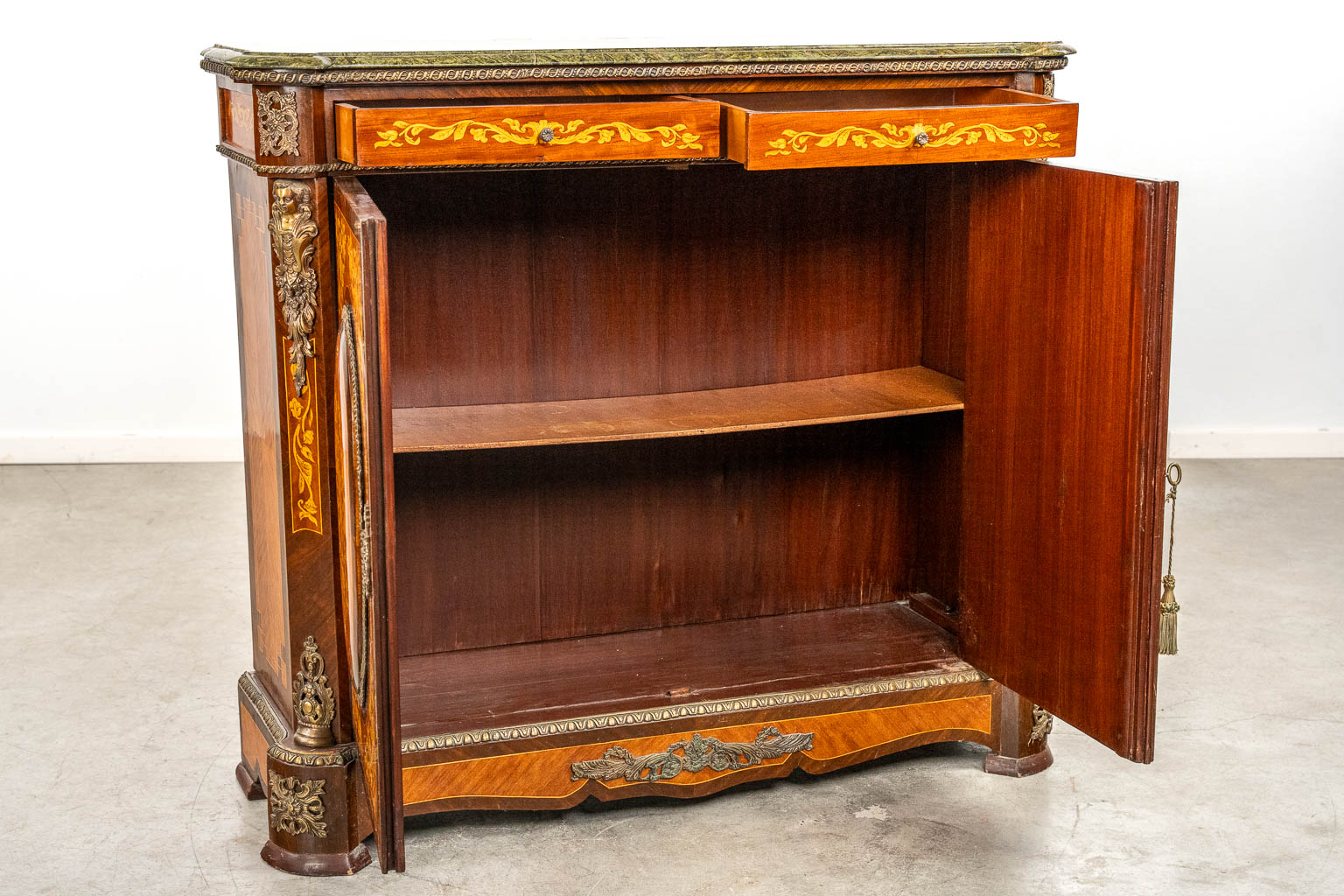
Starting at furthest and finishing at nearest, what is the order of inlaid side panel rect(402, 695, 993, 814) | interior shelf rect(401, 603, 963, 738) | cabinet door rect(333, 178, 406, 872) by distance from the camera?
interior shelf rect(401, 603, 963, 738) → inlaid side panel rect(402, 695, 993, 814) → cabinet door rect(333, 178, 406, 872)

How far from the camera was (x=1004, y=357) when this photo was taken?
3037 millimetres

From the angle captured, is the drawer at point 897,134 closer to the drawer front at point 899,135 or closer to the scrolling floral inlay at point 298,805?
the drawer front at point 899,135

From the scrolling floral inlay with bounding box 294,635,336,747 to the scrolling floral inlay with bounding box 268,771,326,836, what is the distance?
0.07 metres

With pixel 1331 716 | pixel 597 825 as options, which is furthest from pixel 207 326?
pixel 1331 716

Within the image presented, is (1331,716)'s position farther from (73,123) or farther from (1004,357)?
(73,123)

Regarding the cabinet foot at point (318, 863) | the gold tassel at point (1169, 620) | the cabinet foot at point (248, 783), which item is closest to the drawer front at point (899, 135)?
the gold tassel at point (1169, 620)

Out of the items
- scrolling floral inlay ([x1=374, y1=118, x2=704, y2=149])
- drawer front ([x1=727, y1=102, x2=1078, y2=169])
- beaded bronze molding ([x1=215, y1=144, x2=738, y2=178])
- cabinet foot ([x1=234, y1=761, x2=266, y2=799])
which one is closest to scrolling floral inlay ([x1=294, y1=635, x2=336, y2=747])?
cabinet foot ([x1=234, y1=761, x2=266, y2=799])

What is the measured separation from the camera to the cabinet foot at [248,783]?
3.19 meters

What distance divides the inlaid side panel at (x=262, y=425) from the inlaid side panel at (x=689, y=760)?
38 cm

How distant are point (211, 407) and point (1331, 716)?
3.81 meters

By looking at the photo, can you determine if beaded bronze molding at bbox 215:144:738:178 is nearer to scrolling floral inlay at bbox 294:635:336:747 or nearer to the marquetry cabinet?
the marquetry cabinet

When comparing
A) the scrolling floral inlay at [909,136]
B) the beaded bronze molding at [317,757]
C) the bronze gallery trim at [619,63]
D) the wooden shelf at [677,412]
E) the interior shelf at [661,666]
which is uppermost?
the bronze gallery trim at [619,63]

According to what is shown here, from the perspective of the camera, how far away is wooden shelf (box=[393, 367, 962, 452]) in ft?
9.63

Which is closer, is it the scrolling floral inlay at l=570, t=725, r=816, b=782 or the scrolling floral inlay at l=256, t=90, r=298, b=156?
the scrolling floral inlay at l=256, t=90, r=298, b=156
